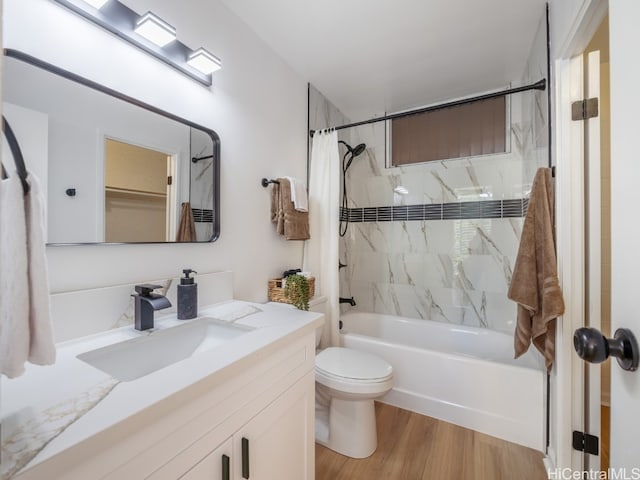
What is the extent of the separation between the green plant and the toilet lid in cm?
34

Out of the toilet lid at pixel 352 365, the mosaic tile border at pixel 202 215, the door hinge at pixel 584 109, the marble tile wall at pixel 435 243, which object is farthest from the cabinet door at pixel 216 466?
the marble tile wall at pixel 435 243

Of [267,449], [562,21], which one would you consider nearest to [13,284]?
[267,449]

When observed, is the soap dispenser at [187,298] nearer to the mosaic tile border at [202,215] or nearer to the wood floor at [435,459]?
the mosaic tile border at [202,215]

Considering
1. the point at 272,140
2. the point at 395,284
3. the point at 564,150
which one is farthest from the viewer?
the point at 395,284

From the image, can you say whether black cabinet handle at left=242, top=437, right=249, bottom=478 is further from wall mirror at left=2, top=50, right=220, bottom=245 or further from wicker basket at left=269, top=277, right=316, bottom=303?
wicker basket at left=269, top=277, right=316, bottom=303

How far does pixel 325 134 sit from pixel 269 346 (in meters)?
1.80

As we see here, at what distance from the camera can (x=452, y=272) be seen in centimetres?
255

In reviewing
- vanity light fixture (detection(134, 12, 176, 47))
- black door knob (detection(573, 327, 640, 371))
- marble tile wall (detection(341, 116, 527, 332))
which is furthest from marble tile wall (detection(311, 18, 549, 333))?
black door knob (detection(573, 327, 640, 371))

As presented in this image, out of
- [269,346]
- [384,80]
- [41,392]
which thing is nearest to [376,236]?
[384,80]

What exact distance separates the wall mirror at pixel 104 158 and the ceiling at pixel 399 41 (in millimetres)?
895

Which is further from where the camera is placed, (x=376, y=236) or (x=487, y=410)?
(x=376, y=236)

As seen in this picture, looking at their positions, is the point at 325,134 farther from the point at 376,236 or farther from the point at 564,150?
the point at 564,150

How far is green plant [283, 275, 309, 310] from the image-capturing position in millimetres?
1665

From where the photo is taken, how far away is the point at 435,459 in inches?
60.2
